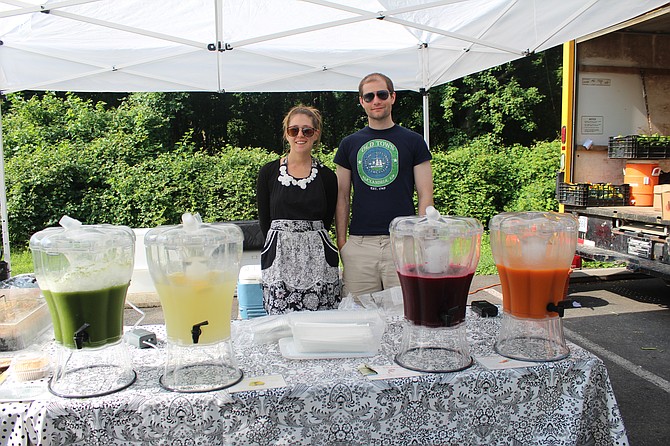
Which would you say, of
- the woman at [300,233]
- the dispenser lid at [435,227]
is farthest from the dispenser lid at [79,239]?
the woman at [300,233]

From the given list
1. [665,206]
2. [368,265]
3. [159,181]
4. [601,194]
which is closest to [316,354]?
[368,265]

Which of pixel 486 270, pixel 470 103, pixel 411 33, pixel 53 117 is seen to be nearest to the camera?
pixel 411 33

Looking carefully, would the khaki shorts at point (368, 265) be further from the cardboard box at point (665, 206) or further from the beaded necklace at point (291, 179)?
the cardboard box at point (665, 206)

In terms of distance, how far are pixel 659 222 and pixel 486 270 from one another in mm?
2553

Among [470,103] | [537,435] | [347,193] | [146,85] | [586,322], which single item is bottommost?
[586,322]

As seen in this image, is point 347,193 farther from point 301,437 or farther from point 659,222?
point 659,222

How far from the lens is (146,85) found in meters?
5.07

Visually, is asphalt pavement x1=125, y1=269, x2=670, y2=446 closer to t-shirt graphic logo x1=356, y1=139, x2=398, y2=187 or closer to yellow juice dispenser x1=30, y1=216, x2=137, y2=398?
t-shirt graphic logo x1=356, y1=139, x2=398, y2=187

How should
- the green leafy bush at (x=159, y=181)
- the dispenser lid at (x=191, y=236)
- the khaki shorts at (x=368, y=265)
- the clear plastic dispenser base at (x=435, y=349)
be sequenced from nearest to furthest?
1. the dispenser lid at (x=191, y=236)
2. the clear plastic dispenser base at (x=435, y=349)
3. the khaki shorts at (x=368, y=265)
4. the green leafy bush at (x=159, y=181)

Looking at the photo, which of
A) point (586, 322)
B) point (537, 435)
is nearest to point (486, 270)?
point (586, 322)

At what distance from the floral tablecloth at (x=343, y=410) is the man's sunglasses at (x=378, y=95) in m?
1.33

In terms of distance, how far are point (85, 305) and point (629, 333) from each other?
4.53 m

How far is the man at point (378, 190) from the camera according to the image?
8.71 feet

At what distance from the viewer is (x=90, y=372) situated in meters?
1.47
